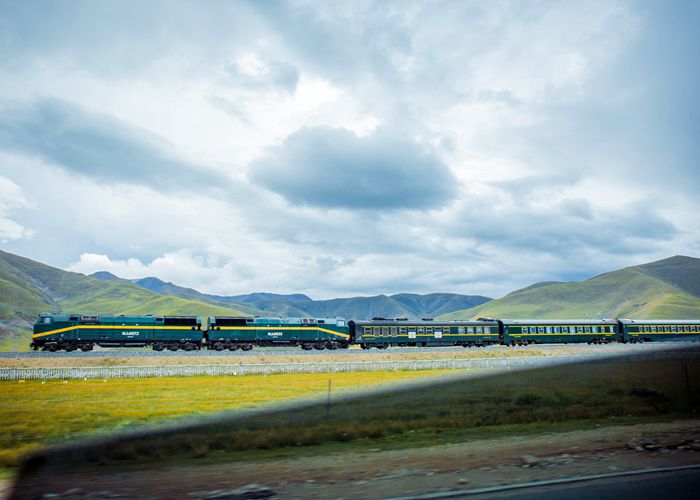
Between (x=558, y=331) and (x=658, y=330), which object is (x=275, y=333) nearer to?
(x=558, y=331)

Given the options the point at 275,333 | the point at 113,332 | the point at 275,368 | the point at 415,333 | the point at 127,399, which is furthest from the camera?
the point at 415,333

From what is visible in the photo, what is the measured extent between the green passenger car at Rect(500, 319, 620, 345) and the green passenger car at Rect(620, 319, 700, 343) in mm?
2126

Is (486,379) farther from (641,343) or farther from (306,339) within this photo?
(641,343)

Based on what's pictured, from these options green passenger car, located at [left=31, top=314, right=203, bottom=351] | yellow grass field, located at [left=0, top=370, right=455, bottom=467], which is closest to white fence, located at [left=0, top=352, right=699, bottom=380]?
yellow grass field, located at [left=0, top=370, right=455, bottom=467]

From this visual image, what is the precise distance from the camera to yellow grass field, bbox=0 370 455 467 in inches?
766

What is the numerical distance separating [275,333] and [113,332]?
1853 cm

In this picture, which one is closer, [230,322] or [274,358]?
[274,358]

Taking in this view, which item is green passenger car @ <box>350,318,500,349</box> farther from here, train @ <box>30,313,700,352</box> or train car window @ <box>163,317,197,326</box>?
train car window @ <box>163,317,197,326</box>

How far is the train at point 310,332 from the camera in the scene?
161 feet

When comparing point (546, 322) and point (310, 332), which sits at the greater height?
point (546, 322)

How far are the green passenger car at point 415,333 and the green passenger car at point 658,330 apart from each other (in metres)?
24.6

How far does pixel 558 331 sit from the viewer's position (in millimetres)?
63469

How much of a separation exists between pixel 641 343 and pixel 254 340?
190ft

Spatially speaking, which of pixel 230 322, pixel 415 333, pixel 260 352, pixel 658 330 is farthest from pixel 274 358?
pixel 658 330
